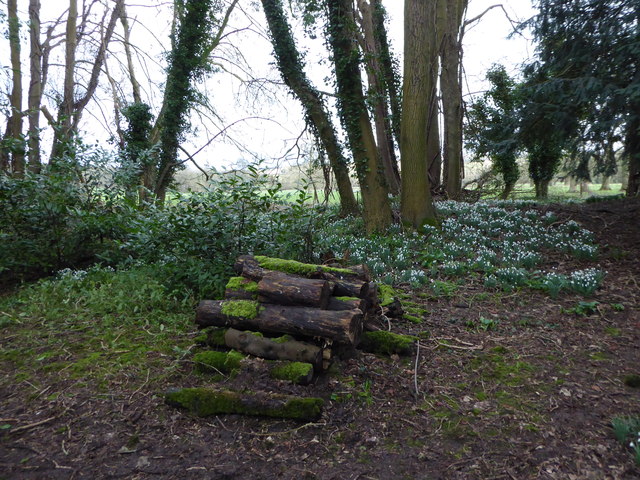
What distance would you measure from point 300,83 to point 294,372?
842 centimetres

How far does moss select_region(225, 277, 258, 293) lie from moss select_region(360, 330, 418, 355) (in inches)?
47.5

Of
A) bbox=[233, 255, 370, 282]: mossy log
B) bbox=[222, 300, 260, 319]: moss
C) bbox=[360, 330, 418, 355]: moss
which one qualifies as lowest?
bbox=[360, 330, 418, 355]: moss

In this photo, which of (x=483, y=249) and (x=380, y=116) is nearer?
(x=483, y=249)

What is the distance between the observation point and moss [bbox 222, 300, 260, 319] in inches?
138

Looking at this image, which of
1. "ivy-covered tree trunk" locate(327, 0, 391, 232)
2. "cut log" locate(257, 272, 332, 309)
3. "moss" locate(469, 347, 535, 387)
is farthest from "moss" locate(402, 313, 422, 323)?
"ivy-covered tree trunk" locate(327, 0, 391, 232)

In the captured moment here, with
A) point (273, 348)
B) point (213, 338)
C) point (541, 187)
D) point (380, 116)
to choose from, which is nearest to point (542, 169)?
point (541, 187)

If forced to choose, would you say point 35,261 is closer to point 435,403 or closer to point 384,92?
point 435,403

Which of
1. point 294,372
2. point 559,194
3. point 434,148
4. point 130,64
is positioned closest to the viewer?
point 294,372

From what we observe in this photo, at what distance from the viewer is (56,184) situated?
603 cm

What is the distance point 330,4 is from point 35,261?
8.05 metres

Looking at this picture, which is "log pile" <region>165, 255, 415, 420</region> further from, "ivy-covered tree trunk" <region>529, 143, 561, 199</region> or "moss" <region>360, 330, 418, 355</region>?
"ivy-covered tree trunk" <region>529, 143, 561, 199</region>

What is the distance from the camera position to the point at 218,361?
3443 millimetres

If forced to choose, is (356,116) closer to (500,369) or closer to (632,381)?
(500,369)

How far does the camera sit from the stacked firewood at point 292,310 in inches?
129
